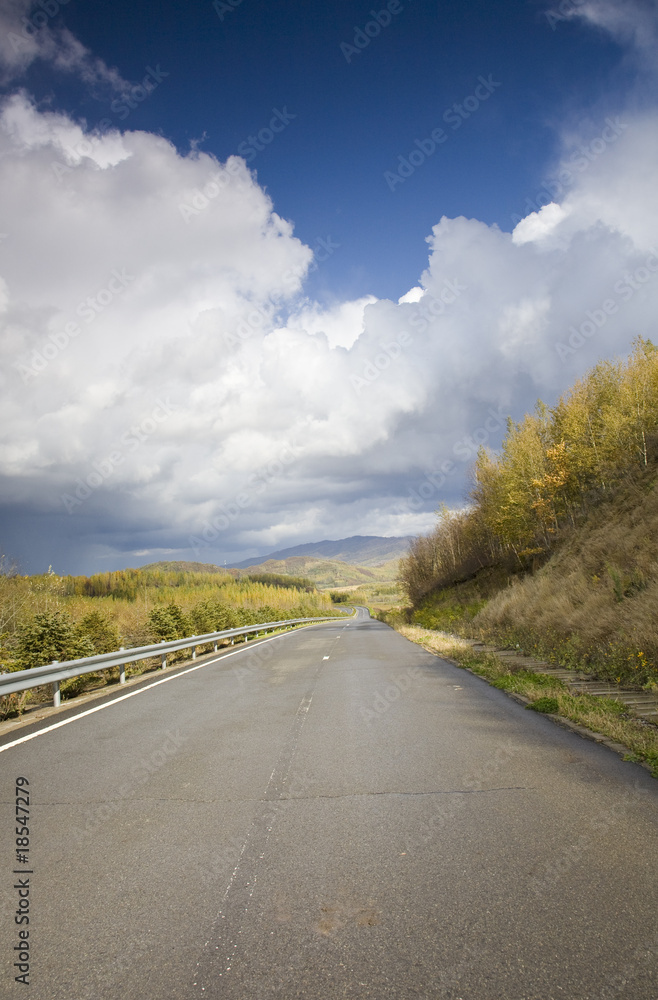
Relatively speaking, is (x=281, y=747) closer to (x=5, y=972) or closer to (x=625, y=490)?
(x=5, y=972)

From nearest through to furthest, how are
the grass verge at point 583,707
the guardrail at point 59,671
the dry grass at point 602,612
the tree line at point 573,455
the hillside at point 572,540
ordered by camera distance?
the grass verge at point 583,707 → the guardrail at point 59,671 → the dry grass at point 602,612 → the hillside at point 572,540 → the tree line at point 573,455

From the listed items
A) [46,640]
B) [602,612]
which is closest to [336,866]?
[602,612]

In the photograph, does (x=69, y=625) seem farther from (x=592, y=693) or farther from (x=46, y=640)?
(x=592, y=693)

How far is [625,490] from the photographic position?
31422 mm

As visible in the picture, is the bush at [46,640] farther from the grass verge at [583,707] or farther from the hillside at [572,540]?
the hillside at [572,540]

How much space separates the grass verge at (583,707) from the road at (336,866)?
357 mm

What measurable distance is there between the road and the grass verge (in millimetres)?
357

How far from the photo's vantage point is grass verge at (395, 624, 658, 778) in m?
5.77

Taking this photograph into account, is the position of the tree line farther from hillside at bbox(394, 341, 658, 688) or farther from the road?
the road

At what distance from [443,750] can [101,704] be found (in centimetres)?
669

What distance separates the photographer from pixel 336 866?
350 centimetres

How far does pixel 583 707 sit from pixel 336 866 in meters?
5.40

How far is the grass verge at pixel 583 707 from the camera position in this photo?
5769 mm

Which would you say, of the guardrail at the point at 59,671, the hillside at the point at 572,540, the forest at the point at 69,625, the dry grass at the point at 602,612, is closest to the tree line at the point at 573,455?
the hillside at the point at 572,540
